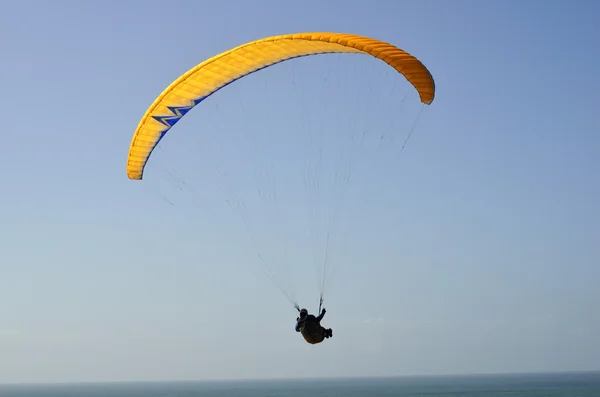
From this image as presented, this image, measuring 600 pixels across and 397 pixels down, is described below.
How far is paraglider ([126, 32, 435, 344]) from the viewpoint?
57.6ft

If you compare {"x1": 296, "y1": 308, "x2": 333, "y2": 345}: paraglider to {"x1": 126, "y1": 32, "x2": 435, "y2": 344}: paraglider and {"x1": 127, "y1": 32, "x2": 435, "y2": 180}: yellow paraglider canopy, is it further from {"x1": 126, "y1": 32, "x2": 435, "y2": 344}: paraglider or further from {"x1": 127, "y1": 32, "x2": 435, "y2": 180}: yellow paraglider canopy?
{"x1": 127, "y1": 32, "x2": 435, "y2": 180}: yellow paraglider canopy

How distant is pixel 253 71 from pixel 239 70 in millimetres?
377

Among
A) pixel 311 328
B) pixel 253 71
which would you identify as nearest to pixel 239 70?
pixel 253 71

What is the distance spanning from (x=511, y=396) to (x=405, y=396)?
21262mm

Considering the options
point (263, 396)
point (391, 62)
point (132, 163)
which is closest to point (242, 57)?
point (391, 62)

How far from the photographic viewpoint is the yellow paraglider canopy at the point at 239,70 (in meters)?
17.5

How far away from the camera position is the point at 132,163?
21.5m

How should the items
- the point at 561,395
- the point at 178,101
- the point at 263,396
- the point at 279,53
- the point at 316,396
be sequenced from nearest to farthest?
the point at 279,53 → the point at 178,101 → the point at 561,395 → the point at 316,396 → the point at 263,396

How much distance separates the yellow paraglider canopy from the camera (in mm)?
17516

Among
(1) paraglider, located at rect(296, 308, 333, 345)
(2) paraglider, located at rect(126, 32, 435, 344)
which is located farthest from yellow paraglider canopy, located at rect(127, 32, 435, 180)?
(1) paraglider, located at rect(296, 308, 333, 345)

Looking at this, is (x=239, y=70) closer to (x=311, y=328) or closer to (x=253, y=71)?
(x=253, y=71)

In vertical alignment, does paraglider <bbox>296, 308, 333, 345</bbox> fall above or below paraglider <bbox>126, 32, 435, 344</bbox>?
below

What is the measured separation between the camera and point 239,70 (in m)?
19.4

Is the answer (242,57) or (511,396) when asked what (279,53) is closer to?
(242,57)
